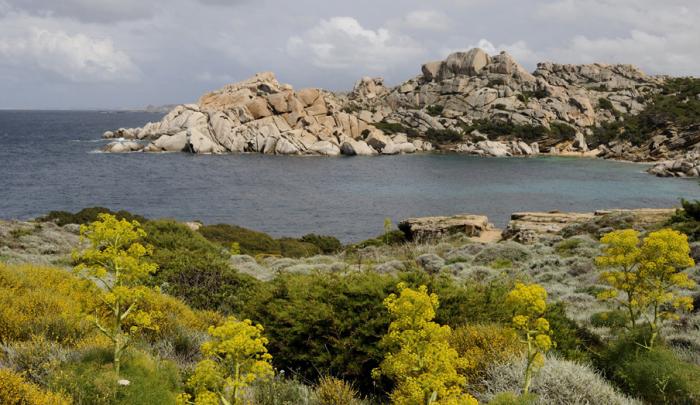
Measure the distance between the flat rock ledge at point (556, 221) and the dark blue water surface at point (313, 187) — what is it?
13.4 meters

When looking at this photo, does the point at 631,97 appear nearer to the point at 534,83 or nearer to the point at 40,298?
the point at 534,83

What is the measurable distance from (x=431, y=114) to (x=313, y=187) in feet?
271

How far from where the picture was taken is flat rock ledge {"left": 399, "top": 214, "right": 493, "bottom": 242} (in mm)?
35125

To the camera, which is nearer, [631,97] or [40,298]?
[40,298]

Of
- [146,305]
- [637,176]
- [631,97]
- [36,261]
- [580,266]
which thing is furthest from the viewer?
[631,97]

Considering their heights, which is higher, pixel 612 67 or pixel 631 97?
pixel 612 67

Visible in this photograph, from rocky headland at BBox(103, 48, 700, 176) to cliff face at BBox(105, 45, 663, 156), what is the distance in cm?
30

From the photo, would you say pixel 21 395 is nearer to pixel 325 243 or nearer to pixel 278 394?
pixel 278 394

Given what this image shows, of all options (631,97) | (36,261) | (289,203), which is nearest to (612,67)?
(631,97)

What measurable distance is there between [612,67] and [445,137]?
86394 millimetres

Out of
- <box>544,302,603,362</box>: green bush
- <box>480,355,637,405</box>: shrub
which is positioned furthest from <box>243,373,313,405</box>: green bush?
<box>544,302,603,362</box>: green bush

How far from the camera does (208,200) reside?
60.1 m

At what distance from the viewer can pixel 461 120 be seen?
450 feet

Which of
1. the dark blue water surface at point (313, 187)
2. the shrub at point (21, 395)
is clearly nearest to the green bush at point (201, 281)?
the shrub at point (21, 395)
